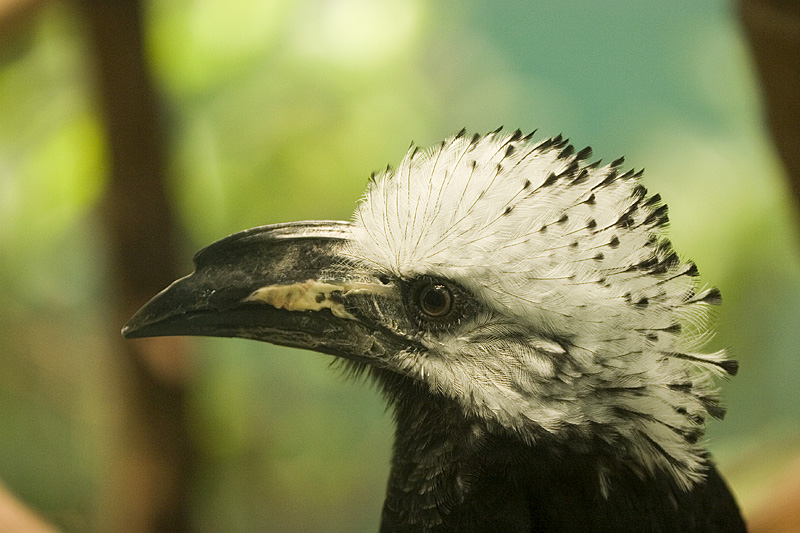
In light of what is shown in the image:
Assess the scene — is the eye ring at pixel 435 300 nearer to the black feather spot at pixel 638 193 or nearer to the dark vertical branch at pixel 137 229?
the black feather spot at pixel 638 193

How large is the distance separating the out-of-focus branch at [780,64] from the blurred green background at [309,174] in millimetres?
32

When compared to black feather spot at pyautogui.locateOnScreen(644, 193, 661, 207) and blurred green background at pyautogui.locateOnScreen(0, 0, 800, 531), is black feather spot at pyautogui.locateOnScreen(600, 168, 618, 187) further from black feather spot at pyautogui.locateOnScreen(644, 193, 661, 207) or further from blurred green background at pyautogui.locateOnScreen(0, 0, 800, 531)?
blurred green background at pyautogui.locateOnScreen(0, 0, 800, 531)

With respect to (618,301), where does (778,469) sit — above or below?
below

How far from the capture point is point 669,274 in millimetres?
1070

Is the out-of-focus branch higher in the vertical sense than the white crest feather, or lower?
higher

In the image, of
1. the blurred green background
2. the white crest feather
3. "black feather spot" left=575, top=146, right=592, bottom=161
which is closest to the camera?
the white crest feather

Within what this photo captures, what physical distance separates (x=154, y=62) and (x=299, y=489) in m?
1.08

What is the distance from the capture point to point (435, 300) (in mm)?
1067

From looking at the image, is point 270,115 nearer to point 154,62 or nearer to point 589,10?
point 154,62

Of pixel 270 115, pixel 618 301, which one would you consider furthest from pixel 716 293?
pixel 270 115

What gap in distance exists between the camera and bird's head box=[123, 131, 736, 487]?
1028mm

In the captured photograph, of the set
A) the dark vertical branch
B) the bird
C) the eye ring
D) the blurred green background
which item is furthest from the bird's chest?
the dark vertical branch

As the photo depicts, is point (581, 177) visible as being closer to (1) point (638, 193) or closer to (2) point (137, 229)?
(1) point (638, 193)

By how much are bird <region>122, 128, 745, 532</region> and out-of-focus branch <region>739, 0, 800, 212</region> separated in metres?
0.54
